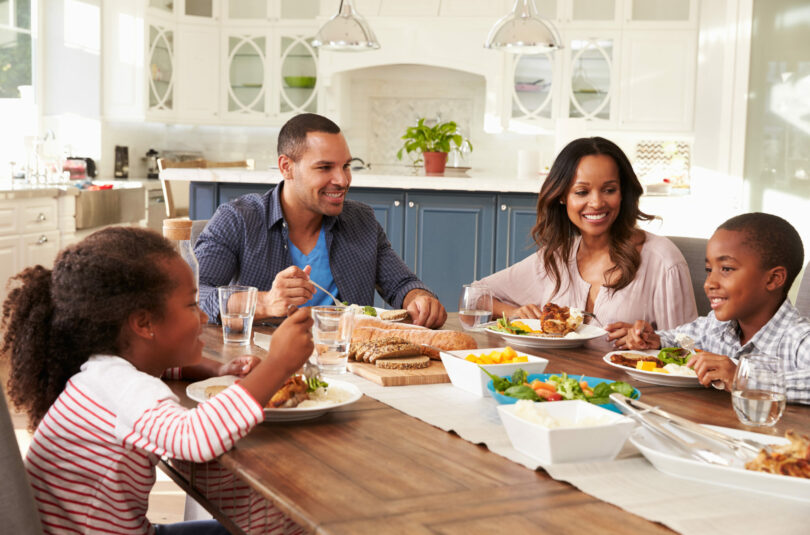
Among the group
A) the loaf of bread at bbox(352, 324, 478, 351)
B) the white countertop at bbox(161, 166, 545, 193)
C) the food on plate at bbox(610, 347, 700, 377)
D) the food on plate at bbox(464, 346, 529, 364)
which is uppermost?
the white countertop at bbox(161, 166, 545, 193)

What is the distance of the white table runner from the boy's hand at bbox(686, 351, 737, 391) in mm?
369

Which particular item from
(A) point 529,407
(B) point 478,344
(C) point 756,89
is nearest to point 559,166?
(B) point 478,344

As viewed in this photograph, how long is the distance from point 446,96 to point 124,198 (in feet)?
9.72

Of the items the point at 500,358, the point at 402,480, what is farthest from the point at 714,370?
the point at 402,480

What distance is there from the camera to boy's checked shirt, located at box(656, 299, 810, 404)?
4.93ft

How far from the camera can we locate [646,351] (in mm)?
1899

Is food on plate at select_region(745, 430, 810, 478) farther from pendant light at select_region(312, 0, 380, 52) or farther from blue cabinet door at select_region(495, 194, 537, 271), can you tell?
pendant light at select_region(312, 0, 380, 52)

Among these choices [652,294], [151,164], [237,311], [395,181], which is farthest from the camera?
[151,164]

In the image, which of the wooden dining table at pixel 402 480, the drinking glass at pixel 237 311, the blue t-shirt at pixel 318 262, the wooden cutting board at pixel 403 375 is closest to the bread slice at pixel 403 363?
the wooden cutting board at pixel 403 375

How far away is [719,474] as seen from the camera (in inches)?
41.8

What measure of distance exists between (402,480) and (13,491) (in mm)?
498

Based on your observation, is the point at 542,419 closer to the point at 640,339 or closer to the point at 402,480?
the point at 402,480

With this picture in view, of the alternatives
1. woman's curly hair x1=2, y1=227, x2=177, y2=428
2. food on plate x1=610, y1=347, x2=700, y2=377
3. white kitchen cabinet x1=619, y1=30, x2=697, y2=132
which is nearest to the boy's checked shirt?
food on plate x1=610, y1=347, x2=700, y2=377

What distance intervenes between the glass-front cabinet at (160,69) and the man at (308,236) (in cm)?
495
